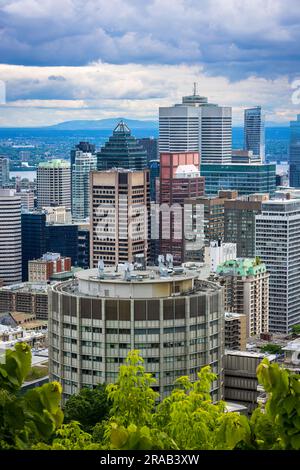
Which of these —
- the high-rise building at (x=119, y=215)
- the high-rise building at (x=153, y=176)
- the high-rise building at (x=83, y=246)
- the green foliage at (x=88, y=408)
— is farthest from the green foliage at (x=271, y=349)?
the high-rise building at (x=83, y=246)

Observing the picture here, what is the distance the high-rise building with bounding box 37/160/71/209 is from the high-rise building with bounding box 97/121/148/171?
4000mm

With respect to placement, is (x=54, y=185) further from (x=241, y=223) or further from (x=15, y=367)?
(x=15, y=367)

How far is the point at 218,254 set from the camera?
55.9 ft

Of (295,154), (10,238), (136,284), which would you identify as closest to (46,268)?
(10,238)

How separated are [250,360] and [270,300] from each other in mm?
10089

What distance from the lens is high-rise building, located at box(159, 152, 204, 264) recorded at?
1964cm

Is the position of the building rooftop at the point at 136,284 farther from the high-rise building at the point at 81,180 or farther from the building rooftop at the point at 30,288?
the high-rise building at the point at 81,180

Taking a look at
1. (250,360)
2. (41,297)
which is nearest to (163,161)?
(41,297)

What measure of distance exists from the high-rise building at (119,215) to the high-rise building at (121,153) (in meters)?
2.73

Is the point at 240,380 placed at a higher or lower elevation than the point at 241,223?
lower

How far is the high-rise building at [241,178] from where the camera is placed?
2572cm

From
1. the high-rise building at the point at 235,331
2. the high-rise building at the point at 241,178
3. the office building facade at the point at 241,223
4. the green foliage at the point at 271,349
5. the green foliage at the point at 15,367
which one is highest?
the high-rise building at the point at 241,178

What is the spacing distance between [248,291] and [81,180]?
1234cm

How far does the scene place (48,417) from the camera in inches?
80.9
